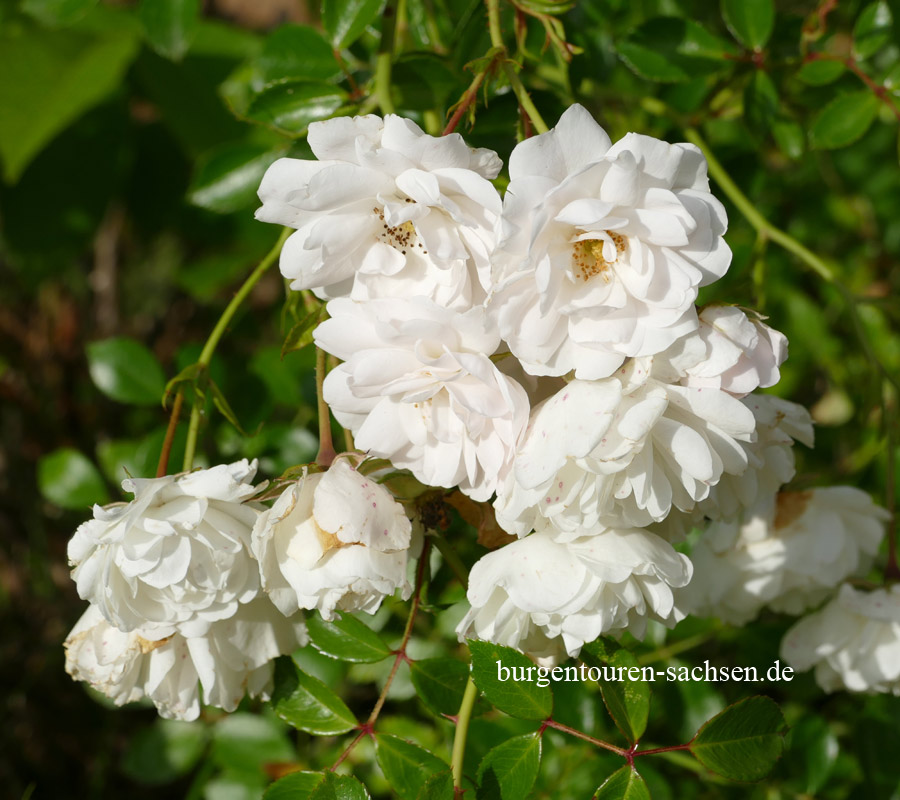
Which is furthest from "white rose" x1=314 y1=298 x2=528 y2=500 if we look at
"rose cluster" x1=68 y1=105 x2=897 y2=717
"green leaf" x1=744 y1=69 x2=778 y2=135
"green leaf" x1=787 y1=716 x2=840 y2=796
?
"green leaf" x1=787 y1=716 x2=840 y2=796

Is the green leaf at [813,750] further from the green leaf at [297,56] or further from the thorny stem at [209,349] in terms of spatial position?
the green leaf at [297,56]

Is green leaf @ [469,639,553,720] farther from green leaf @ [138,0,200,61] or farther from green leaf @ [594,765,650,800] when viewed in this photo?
green leaf @ [138,0,200,61]

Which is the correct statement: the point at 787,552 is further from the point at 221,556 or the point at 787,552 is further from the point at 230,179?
Answer: the point at 230,179

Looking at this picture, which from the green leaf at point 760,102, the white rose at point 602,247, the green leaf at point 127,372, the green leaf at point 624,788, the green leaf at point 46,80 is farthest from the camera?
the green leaf at point 46,80

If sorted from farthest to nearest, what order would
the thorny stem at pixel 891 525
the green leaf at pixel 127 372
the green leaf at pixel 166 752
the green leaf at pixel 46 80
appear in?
the green leaf at pixel 46 80, the green leaf at pixel 166 752, the green leaf at pixel 127 372, the thorny stem at pixel 891 525

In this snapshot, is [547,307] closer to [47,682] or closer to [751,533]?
[751,533]

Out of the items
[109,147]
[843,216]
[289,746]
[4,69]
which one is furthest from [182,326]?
[843,216]

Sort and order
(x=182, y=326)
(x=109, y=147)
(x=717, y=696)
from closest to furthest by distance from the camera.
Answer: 1. (x=717, y=696)
2. (x=109, y=147)
3. (x=182, y=326)

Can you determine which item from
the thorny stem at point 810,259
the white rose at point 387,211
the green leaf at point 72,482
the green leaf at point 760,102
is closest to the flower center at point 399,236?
the white rose at point 387,211
